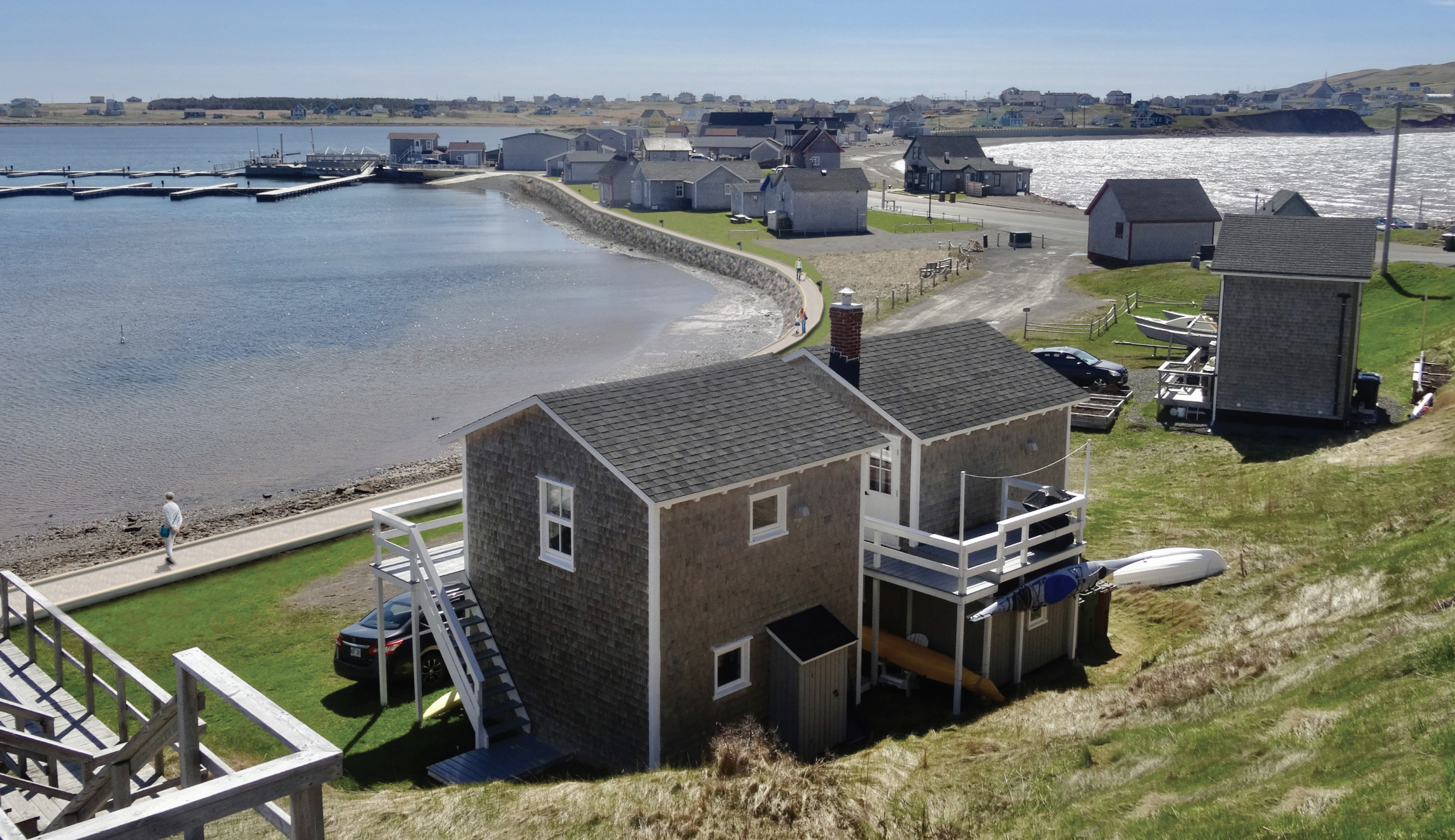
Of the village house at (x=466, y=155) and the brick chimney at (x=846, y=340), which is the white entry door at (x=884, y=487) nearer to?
the brick chimney at (x=846, y=340)

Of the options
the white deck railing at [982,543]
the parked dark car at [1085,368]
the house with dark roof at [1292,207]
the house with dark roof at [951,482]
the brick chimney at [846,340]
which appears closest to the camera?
the white deck railing at [982,543]

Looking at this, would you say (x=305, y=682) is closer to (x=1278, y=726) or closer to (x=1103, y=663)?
(x=1103, y=663)

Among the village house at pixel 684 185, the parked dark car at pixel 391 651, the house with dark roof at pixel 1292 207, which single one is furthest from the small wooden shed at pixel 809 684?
the village house at pixel 684 185

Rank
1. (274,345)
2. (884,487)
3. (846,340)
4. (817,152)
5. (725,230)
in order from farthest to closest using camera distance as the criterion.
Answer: (817,152), (725,230), (274,345), (884,487), (846,340)

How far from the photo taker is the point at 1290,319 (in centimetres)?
3325

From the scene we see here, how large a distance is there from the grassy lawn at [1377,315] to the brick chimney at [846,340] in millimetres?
23122

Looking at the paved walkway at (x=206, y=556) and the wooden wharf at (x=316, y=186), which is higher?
the wooden wharf at (x=316, y=186)

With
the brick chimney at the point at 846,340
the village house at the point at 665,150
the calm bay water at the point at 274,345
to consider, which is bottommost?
the calm bay water at the point at 274,345

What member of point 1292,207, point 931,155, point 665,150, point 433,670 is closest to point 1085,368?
point 1292,207

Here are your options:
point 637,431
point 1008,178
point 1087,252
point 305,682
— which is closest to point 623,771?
point 637,431

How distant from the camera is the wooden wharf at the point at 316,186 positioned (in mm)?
147375

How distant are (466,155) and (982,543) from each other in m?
174

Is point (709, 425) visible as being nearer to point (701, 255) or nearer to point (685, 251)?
point (701, 255)

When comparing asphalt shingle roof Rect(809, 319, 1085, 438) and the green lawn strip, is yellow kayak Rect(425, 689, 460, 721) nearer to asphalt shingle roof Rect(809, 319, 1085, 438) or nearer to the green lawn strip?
the green lawn strip
